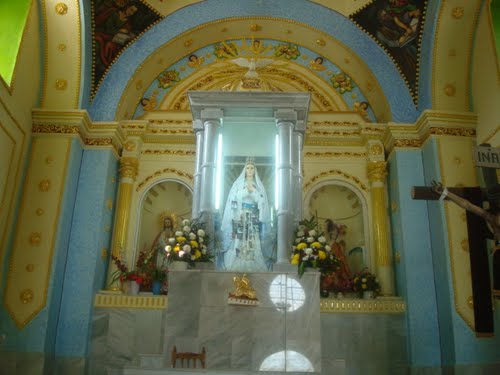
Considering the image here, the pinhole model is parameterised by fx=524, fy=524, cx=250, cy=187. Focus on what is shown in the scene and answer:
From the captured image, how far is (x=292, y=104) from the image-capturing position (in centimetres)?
884

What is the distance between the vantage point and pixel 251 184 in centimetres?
882

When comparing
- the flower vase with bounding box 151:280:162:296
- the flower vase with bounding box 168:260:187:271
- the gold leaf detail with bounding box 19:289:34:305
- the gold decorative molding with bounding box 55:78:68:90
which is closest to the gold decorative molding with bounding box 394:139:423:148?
the flower vase with bounding box 168:260:187:271

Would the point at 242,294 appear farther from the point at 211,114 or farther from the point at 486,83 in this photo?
the point at 486,83

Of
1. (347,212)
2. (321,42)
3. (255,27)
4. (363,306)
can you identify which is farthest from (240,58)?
(363,306)

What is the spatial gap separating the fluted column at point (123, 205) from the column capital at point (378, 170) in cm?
500

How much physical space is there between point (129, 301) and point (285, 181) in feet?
12.8

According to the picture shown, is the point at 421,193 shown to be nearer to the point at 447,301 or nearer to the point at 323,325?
the point at 447,301

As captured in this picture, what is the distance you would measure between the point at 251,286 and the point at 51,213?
4.38 metres

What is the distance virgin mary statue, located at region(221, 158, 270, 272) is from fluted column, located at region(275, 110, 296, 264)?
48cm

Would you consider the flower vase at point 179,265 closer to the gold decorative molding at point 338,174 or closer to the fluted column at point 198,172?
the fluted column at point 198,172

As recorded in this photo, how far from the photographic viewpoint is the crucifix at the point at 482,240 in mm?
6363

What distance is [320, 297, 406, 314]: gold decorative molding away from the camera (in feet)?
31.6

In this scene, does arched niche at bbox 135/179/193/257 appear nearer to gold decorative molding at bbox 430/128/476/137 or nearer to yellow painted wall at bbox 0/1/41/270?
yellow painted wall at bbox 0/1/41/270

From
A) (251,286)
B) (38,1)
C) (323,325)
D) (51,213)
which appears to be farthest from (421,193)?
(38,1)
